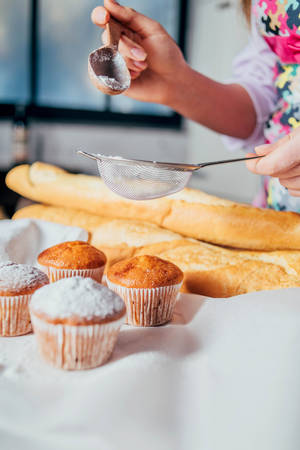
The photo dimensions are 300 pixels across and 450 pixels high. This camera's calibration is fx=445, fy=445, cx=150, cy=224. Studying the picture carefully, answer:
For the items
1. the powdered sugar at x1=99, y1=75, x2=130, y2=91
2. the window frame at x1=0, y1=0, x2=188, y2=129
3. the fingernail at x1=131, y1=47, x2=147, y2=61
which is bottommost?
the window frame at x1=0, y1=0, x2=188, y2=129

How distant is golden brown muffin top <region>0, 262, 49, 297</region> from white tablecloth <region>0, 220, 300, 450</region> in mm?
70

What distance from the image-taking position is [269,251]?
2.99 feet

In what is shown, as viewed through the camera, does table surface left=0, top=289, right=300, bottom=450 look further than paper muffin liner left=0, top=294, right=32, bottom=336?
No

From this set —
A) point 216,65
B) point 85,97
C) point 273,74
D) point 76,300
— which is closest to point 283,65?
point 273,74

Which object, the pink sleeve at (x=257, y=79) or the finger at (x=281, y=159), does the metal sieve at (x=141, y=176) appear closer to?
the finger at (x=281, y=159)

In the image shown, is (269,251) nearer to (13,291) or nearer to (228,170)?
(13,291)

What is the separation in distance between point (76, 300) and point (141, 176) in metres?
0.28

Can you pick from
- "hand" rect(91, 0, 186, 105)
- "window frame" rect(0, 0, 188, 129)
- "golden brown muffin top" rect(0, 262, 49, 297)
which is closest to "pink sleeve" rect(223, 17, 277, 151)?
"hand" rect(91, 0, 186, 105)

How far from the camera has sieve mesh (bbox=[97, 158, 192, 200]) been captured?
78 cm

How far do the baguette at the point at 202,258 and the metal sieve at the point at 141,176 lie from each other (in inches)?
5.4

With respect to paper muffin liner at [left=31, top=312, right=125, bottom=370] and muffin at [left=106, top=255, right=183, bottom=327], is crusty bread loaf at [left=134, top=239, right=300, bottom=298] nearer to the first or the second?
muffin at [left=106, top=255, right=183, bottom=327]

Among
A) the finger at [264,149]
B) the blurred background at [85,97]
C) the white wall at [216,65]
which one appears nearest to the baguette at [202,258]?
the finger at [264,149]

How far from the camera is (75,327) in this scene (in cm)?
59

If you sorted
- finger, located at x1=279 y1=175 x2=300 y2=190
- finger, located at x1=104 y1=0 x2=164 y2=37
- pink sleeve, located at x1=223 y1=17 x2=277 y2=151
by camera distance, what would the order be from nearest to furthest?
finger, located at x1=279 y1=175 x2=300 y2=190
finger, located at x1=104 y1=0 x2=164 y2=37
pink sleeve, located at x1=223 y1=17 x2=277 y2=151
